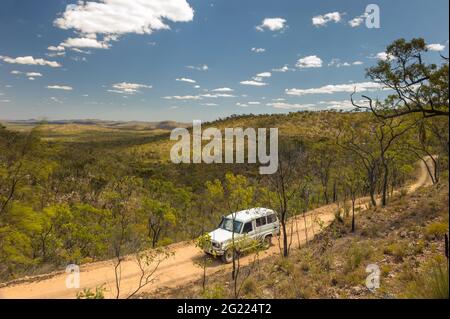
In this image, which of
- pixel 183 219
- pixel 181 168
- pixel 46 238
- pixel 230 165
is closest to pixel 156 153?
pixel 181 168

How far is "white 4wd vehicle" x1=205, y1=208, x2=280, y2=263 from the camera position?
15023mm

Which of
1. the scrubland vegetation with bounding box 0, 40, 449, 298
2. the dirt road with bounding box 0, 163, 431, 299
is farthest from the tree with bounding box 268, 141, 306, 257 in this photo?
the dirt road with bounding box 0, 163, 431, 299

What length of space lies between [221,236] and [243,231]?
1146mm

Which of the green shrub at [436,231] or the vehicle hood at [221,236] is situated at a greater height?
the green shrub at [436,231]

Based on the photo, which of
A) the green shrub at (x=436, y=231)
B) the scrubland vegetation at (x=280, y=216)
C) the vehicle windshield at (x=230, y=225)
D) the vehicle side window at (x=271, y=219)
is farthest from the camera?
the vehicle side window at (x=271, y=219)

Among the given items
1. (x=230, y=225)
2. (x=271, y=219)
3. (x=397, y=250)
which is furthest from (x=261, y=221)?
(x=397, y=250)

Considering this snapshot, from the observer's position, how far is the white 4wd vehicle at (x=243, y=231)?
1502cm

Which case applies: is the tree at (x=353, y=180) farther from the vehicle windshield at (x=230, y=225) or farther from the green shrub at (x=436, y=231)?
the vehicle windshield at (x=230, y=225)

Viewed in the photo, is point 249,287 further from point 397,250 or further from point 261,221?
point 261,221

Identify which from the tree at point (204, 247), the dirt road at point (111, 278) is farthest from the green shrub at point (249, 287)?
the dirt road at point (111, 278)

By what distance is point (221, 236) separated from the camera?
50.6 ft

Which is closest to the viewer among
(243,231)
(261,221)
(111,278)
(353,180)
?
(111,278)
